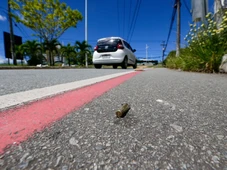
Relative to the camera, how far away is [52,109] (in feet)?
3.27

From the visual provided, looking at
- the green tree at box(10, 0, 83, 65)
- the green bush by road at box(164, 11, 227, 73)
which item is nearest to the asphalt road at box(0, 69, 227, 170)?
the green bush by road at box(164, 11, 227, 73)

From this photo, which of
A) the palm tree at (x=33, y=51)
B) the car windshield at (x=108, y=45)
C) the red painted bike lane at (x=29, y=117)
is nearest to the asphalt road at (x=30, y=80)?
the red painted bike lane at (x=29, y=117)

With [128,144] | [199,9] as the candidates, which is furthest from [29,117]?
[199,9]

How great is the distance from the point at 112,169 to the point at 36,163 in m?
0.25

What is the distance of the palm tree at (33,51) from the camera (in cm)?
2480

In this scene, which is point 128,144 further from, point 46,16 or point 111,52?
point 46,16

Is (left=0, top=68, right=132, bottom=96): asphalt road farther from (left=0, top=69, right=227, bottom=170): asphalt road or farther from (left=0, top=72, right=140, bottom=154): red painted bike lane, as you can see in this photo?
(left=0, top=69, right=227, bottom=170): asphalt road

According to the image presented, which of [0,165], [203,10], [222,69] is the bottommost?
[0,165]

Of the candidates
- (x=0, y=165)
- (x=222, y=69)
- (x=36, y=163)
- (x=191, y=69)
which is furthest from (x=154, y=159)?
(x=191, y=69)

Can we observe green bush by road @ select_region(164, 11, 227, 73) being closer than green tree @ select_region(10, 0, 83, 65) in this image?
Yes

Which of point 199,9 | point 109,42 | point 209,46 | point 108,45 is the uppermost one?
point 199,9

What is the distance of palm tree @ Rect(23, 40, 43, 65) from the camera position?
2480cm

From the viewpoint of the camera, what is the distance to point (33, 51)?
2530cm

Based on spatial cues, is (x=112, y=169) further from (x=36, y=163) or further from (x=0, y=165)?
(x=0, y=165)
